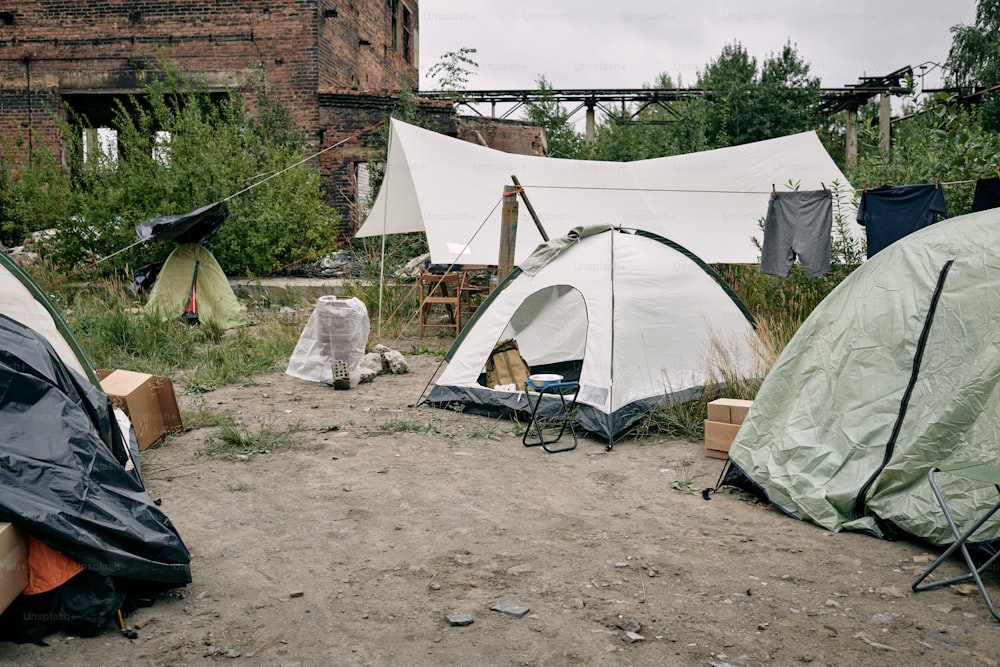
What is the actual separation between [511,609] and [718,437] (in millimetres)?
2515

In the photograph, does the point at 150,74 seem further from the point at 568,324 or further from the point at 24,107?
the point at 568,324

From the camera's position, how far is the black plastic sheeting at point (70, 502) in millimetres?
2795

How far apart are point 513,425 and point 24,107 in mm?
13767

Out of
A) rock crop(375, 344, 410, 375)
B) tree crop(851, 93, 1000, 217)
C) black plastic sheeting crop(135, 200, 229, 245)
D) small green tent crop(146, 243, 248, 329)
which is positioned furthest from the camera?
small green tent crop(146, 243, 248, 329)

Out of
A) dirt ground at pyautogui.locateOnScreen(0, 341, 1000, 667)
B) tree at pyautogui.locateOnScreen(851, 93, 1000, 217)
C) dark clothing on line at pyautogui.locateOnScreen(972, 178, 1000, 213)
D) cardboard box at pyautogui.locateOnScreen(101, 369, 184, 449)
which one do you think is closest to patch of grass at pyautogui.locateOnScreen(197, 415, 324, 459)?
dirt ground at pyautogui.locateOnScreen(0, 341, 1000, 667)

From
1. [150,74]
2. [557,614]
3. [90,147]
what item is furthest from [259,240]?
[557,614]

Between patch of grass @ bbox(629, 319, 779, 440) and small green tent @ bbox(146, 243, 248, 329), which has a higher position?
small green tent @ bbox(146, 243, 248, 329)

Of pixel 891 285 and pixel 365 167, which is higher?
pixel 365 167

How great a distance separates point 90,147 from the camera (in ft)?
39.5

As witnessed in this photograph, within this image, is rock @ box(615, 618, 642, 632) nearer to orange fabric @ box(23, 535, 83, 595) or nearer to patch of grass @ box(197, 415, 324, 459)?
orange fabric @ box(23, 535, 83, 595)

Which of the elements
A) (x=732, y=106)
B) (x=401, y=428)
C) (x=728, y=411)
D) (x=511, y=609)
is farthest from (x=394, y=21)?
(x=511, y=609)

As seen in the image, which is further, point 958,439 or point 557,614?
point 958,439

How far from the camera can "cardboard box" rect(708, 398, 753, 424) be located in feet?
16.9

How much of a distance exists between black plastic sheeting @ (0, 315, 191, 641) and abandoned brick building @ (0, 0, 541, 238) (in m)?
11.9
